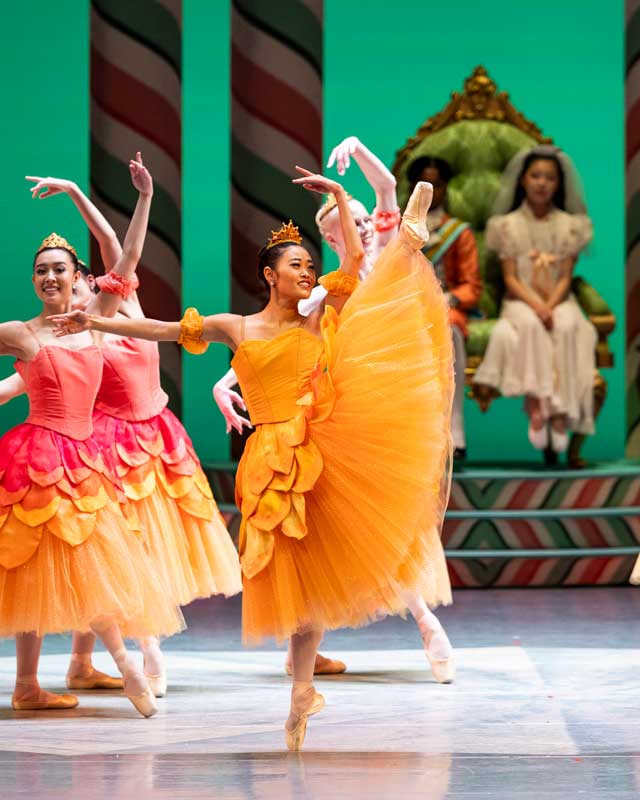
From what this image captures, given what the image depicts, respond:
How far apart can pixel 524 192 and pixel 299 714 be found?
4.55 metres

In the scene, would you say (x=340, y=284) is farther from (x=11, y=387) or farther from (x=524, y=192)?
(x=524, y=192)

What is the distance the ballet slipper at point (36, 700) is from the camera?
16.0 ft

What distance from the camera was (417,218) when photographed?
14.4ft

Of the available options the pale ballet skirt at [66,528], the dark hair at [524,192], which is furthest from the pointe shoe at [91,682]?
the dark hair at [524,192]

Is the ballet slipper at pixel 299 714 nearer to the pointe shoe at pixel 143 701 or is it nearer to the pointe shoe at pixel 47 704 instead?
the pointe shoe at pixel 143 701

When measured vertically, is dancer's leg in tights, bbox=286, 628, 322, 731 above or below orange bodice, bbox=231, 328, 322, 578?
below

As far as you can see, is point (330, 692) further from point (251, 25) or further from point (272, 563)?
point (251, 25)

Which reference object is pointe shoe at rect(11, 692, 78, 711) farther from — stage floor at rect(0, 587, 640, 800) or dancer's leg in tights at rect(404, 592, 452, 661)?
dancer's leg in tights at rect(404, 592, 452, 661)

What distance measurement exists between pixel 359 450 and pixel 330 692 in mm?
1141

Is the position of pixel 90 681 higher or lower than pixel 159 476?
lower

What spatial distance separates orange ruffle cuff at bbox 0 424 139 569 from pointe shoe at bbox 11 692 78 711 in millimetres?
465

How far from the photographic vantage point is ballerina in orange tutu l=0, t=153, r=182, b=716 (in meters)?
4.61

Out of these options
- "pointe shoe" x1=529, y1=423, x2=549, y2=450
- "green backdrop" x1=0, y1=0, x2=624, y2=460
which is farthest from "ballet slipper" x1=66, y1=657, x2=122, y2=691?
"green backdrop" x1=0, y1=0, x2=624, y2=460

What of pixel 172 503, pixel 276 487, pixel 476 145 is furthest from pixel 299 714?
pixel 476 145
